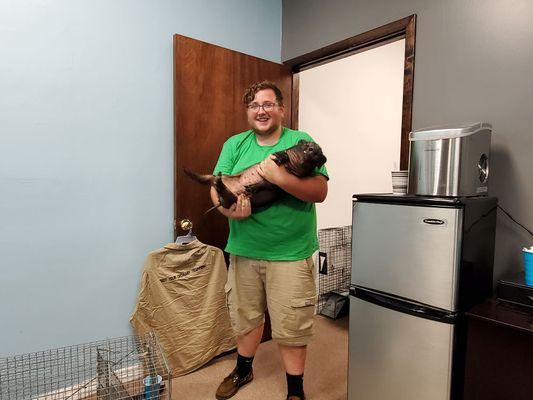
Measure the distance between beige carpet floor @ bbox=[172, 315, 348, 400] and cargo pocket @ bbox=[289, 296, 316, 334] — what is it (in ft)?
1.45

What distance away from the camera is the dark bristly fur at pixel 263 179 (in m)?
1.43

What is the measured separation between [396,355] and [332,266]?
→ 1.56 m

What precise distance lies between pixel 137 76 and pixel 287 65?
102cm

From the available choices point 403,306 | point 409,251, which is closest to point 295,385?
point 403,306

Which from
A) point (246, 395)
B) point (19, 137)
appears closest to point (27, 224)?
point (19, 137)

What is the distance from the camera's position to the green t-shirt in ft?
5.31

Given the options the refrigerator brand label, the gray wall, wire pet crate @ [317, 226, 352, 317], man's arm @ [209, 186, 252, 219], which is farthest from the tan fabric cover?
the gray wall

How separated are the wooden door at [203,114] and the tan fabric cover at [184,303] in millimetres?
Result: 139

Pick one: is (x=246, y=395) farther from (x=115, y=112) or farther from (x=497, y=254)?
(x=115, y=112)

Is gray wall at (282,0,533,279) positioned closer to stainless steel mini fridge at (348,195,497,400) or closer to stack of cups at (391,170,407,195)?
stainless steel mini fridge at (348,195,497,400)

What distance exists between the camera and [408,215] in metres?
1.34

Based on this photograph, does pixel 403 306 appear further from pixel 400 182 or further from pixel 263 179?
pixel 263 179

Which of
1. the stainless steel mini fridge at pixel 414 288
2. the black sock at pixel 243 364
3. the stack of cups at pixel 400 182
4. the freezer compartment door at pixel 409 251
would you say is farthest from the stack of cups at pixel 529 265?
the black sock at pixel 243 364

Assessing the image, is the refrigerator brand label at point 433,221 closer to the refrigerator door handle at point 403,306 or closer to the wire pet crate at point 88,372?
the refrigerator door handle at point 403,306
